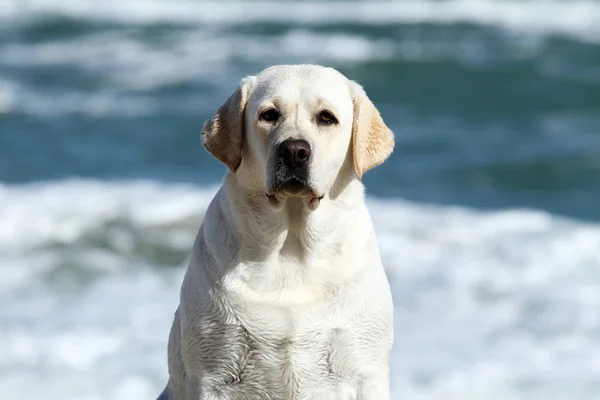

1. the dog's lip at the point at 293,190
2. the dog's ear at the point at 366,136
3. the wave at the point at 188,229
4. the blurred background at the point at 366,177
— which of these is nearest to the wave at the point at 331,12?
A: the blurred background at the point at 366,177

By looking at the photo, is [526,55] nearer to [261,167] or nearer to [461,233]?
[461,233]

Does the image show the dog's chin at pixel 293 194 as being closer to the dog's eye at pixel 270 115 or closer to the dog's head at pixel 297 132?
the dog's head at pixel 297 132

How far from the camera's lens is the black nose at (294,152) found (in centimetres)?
347

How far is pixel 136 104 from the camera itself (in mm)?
16844

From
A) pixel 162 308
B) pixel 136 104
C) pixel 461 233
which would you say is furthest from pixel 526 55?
pixel 162 308

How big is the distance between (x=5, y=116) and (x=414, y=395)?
10.5m

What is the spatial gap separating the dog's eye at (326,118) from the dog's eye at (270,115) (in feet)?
0.41

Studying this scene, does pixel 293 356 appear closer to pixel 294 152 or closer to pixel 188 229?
pixel 294 152

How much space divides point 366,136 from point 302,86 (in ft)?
0.87

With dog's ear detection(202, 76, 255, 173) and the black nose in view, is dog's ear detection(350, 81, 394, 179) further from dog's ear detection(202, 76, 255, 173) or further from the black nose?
dog's ear detection(202, 76, 255, 173)

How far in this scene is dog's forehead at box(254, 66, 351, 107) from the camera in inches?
141

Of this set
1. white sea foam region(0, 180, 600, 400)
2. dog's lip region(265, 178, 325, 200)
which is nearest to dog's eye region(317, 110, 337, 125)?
dog's lip region(265, 178, 325, 200)

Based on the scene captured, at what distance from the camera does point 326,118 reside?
3609mm

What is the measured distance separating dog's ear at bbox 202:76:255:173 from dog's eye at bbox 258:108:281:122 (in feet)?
0.30
